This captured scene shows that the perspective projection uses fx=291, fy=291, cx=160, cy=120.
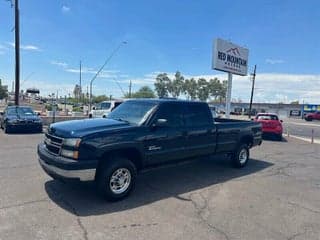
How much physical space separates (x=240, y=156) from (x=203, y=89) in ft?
329

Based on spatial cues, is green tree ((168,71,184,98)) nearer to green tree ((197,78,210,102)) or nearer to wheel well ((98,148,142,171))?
green tree ((197,78,210,102))

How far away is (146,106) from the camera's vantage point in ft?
20.9

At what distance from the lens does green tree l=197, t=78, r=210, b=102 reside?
10650 cm

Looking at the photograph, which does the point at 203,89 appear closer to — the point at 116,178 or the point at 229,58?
the point at 229,58

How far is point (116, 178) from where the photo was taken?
5367mm

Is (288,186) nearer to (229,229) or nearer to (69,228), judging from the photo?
(229,229)

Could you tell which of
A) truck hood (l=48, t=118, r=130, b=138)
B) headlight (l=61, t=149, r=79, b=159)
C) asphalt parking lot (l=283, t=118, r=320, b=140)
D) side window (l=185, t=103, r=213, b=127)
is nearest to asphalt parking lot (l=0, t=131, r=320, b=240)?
headlight (l=61, t=149, r=79, b=159)

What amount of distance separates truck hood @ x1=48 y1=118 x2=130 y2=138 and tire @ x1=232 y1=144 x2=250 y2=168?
4006 millimetres

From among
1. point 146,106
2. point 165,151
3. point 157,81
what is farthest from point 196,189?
point 157,81

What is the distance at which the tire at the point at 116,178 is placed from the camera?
5.13 metres

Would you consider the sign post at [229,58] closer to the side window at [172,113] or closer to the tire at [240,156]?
the tire at [240,156]

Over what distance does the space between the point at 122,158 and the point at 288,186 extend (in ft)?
13.4

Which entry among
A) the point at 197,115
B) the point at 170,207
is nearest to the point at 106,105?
the point at 197,115

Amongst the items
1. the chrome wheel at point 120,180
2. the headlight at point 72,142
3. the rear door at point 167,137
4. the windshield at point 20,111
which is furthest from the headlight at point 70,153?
the windshield at point 20,111
